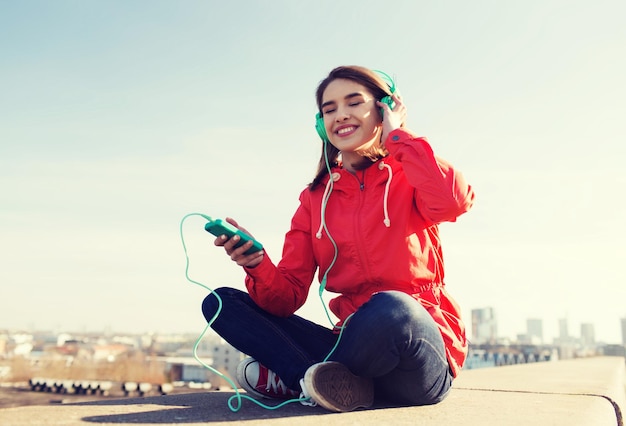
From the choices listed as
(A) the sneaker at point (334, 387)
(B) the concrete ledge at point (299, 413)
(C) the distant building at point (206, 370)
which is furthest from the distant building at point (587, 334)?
(A) the sneaker at point (334, 387)

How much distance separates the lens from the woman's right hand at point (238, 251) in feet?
6.51

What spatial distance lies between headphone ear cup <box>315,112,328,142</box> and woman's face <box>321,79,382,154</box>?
6 cm

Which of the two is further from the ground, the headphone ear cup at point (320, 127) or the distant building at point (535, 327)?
the headphone ear cup at point (320, 127)

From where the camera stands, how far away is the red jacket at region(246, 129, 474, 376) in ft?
6.87

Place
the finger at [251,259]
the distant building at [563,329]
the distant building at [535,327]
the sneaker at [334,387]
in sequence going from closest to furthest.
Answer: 1. the sneaker at [334,387]
2. the finger at [251,259]
3. the distant building at [563,329]
4. the distant building at [535,327]

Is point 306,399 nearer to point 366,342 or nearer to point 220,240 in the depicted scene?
point 366,342

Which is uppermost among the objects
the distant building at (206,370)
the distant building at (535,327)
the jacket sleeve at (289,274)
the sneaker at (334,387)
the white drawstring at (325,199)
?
the white drawstring at (325,199)

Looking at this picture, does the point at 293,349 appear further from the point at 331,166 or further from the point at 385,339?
the point at 331,166

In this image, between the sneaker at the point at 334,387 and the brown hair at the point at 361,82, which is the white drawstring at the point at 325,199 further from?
the sneaker at the point at 334,387

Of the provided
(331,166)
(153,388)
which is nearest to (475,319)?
(153,388)

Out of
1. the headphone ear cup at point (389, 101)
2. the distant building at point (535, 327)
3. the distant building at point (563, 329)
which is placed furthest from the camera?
the distant building at point (535, 327)

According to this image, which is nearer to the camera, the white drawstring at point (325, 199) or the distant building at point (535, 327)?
the white drawstring at point (325, 199)

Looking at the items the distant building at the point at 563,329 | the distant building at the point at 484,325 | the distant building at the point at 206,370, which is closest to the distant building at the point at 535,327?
the distant building at the point at 563,329

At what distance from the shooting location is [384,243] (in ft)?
7.22
